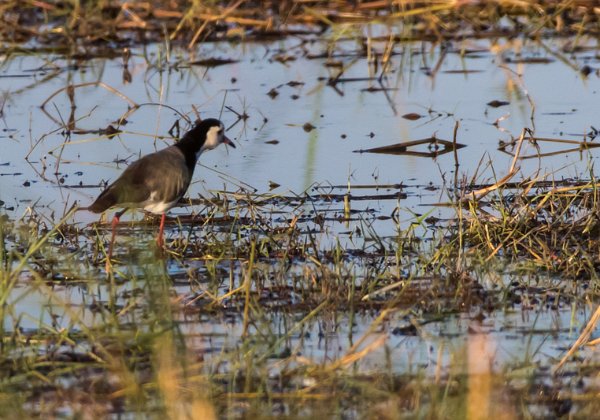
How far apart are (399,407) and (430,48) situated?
8.89 m

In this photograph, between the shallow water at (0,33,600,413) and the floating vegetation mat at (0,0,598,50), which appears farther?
the floating vegetation mat at (0,0,598,50)

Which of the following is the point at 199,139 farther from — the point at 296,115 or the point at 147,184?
the point at 296,115

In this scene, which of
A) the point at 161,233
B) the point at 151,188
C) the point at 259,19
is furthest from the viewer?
the point at 259,19

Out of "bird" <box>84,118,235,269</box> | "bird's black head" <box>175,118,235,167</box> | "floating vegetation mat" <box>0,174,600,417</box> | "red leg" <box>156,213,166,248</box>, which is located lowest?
"floating vegetation mat" <box>0,174,600,417</box>

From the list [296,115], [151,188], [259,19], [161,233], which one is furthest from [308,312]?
[259,19]

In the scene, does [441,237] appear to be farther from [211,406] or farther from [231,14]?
[231,14]

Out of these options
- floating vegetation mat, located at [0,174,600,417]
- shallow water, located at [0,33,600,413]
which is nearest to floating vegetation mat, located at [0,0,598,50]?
shallow water, located at [0,33,600,413]

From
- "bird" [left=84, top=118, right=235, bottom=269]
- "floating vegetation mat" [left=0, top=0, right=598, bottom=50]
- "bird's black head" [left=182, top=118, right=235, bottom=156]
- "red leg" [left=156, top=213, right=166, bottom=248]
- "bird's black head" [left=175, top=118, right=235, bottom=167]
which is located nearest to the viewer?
"red leg" [left=156, top=213, right=166, bottom=248]

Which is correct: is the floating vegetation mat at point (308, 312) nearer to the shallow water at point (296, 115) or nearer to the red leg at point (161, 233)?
the red leg at point (161, 233)

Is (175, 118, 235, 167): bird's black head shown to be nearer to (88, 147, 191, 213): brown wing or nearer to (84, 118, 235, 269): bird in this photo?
(84, 118, 235, 269): bird

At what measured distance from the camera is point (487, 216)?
654cm

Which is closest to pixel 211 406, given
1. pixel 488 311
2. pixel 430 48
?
pixel 488 311

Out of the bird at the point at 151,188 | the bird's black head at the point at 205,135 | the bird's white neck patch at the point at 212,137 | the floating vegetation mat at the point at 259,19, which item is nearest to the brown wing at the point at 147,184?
the bird at the point at 151,188

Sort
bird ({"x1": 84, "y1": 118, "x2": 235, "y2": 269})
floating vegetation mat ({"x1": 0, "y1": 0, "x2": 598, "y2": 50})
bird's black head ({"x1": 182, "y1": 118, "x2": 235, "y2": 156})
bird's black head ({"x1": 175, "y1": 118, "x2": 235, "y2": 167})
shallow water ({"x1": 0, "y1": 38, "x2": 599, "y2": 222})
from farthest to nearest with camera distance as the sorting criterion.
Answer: floating vegetation mat ({"x1": 0, "y1": 0, "x2": 598, "y2": 50}) < shallow water ({"x1": 0, "y1": 38, "x2": 599, "y2": 222}) < bird's black head ({"x1": 182, "y1": 118, "x2": 235, "y2": 156}) < bird's black head ({"x1": 175, "y1": 118, "x2": 235, "y2": 167}) < bird ({"x1": 84, "y1": 118, "x2": 235, "y2": 269})
